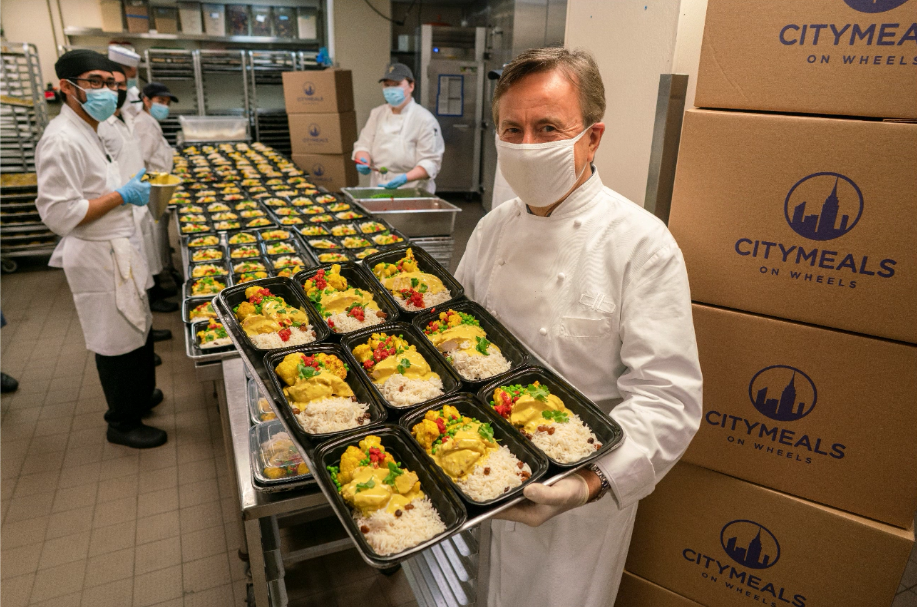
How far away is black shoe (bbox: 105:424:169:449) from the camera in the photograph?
10.2ft

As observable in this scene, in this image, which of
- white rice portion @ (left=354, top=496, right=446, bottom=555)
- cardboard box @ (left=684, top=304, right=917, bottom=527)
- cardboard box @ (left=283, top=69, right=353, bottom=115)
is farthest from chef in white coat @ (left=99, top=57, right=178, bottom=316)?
cardboard box @ (left=684, top=304, right=917, bottom=527)

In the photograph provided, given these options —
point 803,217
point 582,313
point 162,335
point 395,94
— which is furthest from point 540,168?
point 162,335

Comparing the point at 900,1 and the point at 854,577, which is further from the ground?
the point at 900,1

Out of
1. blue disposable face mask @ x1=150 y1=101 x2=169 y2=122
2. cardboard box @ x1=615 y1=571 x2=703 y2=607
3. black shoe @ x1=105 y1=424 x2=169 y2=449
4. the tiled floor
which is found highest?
blue disposable face mask @ x1=150 y1=101 x2=169 y2=122

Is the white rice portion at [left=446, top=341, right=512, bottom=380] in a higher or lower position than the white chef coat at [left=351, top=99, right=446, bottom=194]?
lower

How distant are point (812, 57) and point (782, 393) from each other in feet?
2.63

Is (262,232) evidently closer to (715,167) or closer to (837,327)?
(715,167)

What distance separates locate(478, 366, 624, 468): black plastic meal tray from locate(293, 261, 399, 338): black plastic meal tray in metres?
0.45

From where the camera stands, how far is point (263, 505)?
140 centimetres

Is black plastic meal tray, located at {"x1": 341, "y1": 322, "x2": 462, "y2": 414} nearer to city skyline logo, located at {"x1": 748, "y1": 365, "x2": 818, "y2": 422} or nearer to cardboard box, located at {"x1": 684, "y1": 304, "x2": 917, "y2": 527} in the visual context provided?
cardboard box, located at {"x1": 684, "y1": 304, "x2": 917, "y2": 527}

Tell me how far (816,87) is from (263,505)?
5.30 feet

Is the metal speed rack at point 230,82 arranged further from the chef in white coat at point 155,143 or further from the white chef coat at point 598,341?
the white chef coat at point 598,341

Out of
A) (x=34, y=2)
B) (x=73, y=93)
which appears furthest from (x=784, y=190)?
(x=34, y=2)

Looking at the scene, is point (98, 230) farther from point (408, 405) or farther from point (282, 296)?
point (408, 405)
